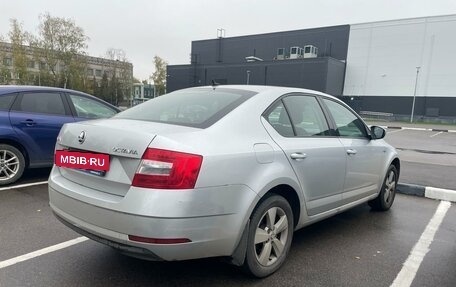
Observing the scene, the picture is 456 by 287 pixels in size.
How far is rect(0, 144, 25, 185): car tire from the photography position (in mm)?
5816

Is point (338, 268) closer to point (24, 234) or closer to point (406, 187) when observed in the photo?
point (24, 234)

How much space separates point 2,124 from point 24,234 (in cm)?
248

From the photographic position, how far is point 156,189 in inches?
99.6

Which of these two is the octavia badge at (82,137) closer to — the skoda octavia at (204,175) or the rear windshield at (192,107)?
the skoda octavia at (204,175)

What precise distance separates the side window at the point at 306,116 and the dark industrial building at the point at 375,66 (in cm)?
4489

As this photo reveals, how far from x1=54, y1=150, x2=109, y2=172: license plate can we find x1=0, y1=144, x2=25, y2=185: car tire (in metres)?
3.19

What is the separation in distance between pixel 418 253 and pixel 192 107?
2.72 meters

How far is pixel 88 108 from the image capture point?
267 inches

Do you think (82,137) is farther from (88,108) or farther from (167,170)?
(88,108)

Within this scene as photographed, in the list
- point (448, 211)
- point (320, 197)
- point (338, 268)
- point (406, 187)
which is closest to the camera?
point (338, 268)

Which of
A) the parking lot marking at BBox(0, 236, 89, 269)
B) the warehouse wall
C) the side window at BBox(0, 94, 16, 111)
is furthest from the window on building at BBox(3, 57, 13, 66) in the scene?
the parking lot marking at BBox(0, 236, 89, 269)

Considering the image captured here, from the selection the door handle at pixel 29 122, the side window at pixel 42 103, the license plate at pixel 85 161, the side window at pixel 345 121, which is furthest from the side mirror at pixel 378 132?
the door handle at pixel 29 122

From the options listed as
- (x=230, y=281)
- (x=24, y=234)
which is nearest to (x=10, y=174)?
(x=24, y=234)

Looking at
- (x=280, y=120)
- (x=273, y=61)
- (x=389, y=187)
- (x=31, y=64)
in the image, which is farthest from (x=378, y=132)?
(x=31, y=64)
